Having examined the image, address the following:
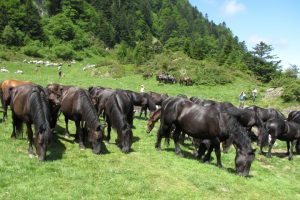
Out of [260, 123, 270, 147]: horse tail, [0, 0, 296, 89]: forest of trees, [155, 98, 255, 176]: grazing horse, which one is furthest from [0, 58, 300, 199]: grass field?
[0, 0, 296, 89]: forest of trees

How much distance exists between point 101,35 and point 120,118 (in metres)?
110

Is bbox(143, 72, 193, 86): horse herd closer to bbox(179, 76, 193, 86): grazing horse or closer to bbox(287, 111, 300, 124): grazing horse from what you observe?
bbox(179, 76, 193, 86): grazing horse

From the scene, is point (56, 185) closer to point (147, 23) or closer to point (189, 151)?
point (189, 151)

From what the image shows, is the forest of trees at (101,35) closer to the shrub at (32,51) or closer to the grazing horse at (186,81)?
the shrub at (32,51)

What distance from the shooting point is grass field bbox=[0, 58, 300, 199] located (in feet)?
34.9

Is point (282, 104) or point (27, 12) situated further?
point (27, 12)

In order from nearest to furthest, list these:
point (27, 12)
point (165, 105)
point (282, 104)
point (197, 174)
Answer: point (197, 174) → point (165, 105) → point (282, 104) → point (27, 12)

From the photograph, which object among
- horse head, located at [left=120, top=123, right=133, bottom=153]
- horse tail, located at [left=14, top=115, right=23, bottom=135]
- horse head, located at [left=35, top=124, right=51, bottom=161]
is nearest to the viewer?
horse head, located at [left=35, top=124, right=51, bottom=161]

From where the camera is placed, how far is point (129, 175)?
12445mm

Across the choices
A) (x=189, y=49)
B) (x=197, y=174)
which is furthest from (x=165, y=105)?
(x=189, y=49)

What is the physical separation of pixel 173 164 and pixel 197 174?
1.26m

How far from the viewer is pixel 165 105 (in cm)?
1655

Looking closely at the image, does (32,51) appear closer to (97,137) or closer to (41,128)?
(97,137)

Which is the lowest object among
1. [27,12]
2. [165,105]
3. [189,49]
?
[165,105]
